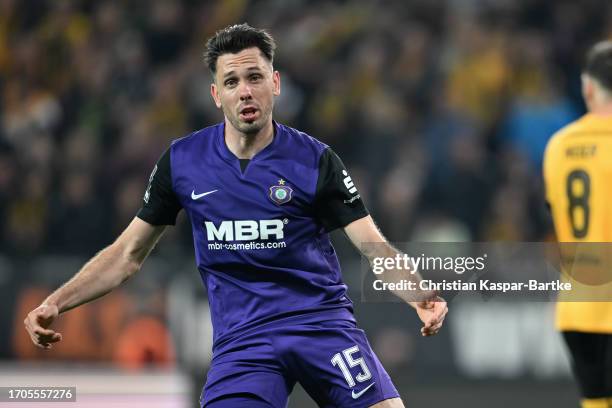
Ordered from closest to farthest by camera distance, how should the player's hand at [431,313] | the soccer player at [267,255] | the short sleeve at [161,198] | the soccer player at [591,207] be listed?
1. the player's hand at [431,313]
2. the soccer player at [267,255]
3. the short sleeve at [161,198]
4. the soccer player at [591,207]

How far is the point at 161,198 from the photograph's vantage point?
16.7 ft

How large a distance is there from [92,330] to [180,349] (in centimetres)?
102

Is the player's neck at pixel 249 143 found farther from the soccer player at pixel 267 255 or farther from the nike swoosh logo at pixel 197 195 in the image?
the nike swoosh logo at pixel 197 195

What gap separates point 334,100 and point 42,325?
7.05 m

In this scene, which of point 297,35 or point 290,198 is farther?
point 297,35

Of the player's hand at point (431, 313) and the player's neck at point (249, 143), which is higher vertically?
the player's neck at point (249, 143)

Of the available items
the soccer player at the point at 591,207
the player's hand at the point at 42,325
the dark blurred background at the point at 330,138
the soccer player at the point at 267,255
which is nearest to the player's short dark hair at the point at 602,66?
the soccer player at the point at 591,207

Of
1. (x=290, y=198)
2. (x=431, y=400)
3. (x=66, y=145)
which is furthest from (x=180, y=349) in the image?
(x=290, y=198)

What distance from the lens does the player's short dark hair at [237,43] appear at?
16.4 ft

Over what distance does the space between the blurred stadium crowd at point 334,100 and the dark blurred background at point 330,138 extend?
0.02 meters

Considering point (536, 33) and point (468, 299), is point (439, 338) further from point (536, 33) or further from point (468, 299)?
point (536, 33)

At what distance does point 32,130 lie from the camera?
38.5ft

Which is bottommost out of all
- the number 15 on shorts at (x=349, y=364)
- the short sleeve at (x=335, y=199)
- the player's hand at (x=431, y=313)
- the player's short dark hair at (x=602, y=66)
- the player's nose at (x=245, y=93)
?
the number 15 on shorts at (x=349, y=364)

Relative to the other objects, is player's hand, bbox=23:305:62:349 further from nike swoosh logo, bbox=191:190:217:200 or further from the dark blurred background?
the dark blurred background
